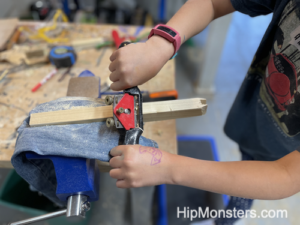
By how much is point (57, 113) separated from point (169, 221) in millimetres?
802

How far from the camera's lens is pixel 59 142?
461 millimetres

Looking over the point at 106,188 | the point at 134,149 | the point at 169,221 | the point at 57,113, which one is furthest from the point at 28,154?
the point at 169,221

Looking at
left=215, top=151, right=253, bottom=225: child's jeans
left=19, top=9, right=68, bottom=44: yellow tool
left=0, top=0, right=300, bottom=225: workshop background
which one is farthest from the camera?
left=0, top=0, right=300, bottom=225: workshop background

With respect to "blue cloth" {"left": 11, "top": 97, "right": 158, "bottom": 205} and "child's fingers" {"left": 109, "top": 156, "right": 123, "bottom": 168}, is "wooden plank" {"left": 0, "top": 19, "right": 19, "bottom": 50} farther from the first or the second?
"child's fingers" {"left": 109, "top": 156, "right": 123, "bottom": 168}

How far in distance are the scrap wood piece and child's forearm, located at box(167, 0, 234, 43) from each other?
208mm

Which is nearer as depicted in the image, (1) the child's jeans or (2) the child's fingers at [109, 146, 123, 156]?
(2) the child's fingers at [109, 146, 123, 156]

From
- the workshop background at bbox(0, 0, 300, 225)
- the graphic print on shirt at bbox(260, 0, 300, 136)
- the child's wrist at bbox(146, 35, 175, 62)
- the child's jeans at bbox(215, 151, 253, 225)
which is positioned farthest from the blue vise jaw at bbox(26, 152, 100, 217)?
the workshop background at bbox(0, 0, 300, 225)

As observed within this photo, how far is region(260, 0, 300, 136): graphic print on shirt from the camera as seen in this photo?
499 mm

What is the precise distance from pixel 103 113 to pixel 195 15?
0.40 meters

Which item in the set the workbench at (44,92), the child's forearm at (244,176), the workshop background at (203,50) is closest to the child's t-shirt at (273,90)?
the child's forearm at (244,176)

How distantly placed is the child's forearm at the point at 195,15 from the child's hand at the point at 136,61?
72mm

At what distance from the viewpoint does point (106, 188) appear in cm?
104

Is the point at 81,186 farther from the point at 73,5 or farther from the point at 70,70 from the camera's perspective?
the point at 73,5

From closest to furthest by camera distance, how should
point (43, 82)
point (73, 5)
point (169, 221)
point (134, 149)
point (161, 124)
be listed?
point (134, 149), point (161, 124), point (43, 82), point (169, 221), point (73, 5)
